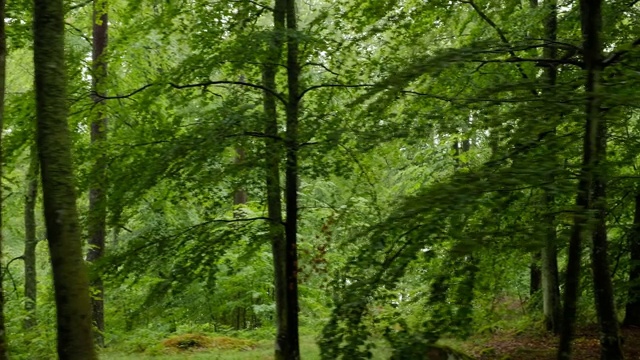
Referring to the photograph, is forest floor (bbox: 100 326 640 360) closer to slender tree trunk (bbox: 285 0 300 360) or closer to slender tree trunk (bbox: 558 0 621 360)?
slender tree trunk (bbox: 285 0 300 360)

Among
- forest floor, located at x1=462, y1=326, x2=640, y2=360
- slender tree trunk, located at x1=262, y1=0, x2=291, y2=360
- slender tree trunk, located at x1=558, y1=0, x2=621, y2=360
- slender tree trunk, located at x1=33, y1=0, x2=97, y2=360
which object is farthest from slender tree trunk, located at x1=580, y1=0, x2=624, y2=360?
slender tree trunk, located at x1=33, y1=0, x2=97, y2=360

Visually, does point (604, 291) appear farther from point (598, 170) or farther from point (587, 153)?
point (598, 170)

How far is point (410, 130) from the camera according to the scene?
18.9 feet

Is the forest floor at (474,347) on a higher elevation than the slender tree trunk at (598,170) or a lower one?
lower

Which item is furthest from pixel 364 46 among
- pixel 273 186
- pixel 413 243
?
pixel 413 243

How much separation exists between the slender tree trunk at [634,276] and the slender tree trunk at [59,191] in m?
6.76

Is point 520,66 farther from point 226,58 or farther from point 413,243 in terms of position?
point 413,243

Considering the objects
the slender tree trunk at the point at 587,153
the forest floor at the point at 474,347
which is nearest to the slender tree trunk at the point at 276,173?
the forest floor at the point at 474,347

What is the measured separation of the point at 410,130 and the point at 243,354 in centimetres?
630

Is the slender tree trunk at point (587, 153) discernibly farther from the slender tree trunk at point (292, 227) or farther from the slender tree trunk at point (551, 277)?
the slender tree trunk at point (551, 277)

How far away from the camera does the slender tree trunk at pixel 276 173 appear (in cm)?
662

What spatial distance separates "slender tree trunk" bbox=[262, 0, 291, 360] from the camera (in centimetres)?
662

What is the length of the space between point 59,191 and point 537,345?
8793 millimetres

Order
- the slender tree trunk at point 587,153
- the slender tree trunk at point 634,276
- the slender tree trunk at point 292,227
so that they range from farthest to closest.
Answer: the slender tree trunk at point 634,276, the slender tree trunk at point 292,227, the slender tree trunk at point 587,153
